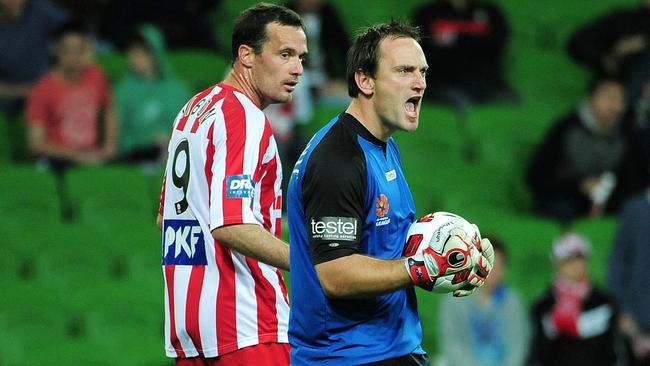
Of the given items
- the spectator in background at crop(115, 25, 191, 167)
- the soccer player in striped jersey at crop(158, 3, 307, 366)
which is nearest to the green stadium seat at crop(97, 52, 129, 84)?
the spectator in background at crop(115, 25, 191, 167)

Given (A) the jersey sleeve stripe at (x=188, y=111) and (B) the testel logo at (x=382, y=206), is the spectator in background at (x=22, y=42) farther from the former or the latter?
(B) the testel logo at (x=382, y=206)

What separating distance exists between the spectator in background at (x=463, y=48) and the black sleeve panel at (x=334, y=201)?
21.1 feet

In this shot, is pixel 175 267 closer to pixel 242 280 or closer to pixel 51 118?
pixel 242 280

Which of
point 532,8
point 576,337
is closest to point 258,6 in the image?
point 576,337

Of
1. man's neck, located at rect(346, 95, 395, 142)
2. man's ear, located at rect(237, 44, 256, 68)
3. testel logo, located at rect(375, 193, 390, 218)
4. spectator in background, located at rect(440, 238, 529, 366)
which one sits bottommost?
spectator in background, located at rect(440, 238, 529, 366)

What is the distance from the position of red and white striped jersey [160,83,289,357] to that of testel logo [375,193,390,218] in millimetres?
577

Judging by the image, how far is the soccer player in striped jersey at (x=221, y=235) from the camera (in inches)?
172

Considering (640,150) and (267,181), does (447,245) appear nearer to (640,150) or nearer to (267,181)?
(267,181)

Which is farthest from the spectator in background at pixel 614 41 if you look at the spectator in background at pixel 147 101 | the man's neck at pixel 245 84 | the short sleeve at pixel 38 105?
the man's neck at pixel 245 84

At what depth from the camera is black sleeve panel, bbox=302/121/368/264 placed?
12.6ft

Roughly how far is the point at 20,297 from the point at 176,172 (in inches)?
142

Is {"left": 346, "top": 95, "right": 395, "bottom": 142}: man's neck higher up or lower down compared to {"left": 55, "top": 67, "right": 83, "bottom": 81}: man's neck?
lower down

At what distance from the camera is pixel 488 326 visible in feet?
27.2

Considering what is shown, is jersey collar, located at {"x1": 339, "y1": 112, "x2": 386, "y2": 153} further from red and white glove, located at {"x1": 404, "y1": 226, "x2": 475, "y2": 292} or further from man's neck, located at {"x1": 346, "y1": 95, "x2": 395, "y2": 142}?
red and white glove, located at {"x1": 404, "y1": 226, "x2": 475, "y2": 292}
